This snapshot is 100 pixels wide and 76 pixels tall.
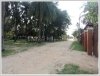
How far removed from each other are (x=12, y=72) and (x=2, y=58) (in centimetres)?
16

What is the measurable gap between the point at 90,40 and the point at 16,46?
2.40ft

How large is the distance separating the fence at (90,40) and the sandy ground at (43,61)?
0.06 m

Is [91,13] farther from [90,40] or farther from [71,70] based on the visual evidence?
[71,70]

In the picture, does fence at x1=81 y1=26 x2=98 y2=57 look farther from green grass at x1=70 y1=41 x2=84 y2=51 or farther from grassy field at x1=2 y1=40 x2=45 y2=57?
grassy field at x1=2 y1=40 x2=45 y2=57

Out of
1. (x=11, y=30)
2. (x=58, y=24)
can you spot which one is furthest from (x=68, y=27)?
(x=11, y=30)

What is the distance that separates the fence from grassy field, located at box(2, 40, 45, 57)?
1.35 feet

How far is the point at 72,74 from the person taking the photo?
2.81m

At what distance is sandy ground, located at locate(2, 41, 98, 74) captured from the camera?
2.82 meters

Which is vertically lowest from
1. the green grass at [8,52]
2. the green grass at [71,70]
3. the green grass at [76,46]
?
the green grass at [71,70]

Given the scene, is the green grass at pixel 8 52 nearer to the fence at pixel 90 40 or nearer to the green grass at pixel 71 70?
the green grass at pixel 71 70

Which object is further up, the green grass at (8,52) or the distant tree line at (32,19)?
the distant tree line at (32,19)

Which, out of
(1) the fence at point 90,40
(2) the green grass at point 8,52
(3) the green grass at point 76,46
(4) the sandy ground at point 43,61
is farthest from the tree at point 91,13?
(2) the green grass at point 8,52

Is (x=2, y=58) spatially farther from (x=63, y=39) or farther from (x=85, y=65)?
(x=85, y=65)

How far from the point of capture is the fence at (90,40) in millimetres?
2857
